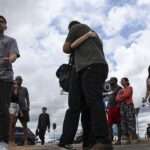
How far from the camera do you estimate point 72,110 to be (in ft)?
21.6

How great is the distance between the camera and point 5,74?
6852 mm

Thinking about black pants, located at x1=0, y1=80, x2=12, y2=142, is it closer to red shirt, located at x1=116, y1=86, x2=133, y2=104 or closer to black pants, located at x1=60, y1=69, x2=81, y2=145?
black pants, located at x1=60, y1=69, x2=81, y2=145

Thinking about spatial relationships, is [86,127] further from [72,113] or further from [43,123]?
[43,123]

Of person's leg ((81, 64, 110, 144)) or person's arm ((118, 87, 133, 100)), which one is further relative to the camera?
person's arm ((118, 87, 133, 100))

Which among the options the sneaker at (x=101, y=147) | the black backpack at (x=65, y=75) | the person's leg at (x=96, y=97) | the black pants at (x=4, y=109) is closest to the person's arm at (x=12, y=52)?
the black pants at (x=4, y=109)

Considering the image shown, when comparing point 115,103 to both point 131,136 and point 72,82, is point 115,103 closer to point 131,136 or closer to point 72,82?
point 131,136

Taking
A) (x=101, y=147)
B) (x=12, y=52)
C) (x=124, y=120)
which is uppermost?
(x=12, y=52)

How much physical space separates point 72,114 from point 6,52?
1.27 meters

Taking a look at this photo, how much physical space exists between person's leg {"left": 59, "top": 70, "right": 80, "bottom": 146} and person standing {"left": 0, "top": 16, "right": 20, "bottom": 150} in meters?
0.73

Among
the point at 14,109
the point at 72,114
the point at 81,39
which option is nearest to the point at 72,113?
the point at 72,114

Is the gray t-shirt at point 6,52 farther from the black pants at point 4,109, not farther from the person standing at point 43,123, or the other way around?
the person standing at point 43,123

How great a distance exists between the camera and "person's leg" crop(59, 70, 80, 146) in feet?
21.4

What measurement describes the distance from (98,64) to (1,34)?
154cm

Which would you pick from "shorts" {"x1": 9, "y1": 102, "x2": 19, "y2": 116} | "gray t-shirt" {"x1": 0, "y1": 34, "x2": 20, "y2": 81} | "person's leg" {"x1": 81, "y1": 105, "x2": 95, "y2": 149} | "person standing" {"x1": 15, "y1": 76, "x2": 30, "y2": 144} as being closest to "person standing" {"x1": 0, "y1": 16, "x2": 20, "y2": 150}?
"gray t-shirt" {"x1": 0, "y1": 34, "x2": 20, "y2": 81}
